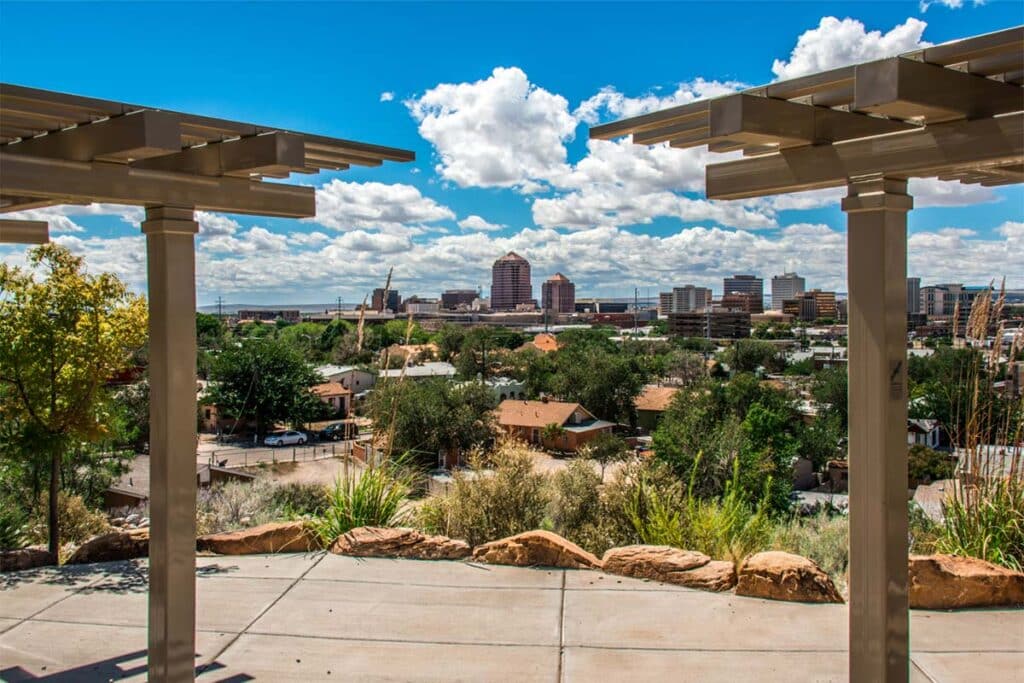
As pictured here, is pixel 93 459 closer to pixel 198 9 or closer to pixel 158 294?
pixel 198 9

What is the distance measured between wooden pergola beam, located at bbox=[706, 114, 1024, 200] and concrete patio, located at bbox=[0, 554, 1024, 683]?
2.24m

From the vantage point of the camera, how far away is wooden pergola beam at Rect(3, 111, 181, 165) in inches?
92.7

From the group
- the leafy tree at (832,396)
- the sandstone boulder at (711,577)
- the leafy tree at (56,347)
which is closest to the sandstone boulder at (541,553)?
the sandstone boulder at (711,577)

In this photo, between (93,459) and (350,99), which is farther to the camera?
(350,99)

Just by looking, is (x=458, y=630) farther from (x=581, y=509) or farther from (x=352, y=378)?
(x=352, y=378)

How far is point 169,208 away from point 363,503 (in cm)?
375

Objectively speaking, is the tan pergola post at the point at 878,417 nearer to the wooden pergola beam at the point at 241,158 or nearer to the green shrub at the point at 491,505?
the wooden pergola beam at the point at 241,158

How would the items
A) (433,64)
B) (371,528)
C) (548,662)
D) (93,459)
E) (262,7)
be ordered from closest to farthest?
1. (548,662)
2. (371,528)
3. (262,7)
4. (93,459)
5. (433,64)

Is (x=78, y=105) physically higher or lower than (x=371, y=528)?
higher

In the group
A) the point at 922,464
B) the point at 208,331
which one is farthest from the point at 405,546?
the point at 208,331

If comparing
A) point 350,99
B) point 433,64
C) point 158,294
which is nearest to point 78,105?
point 158,294

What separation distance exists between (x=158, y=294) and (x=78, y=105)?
0.66 m

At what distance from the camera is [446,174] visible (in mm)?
84625

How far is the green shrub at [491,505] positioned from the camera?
6258 mm
